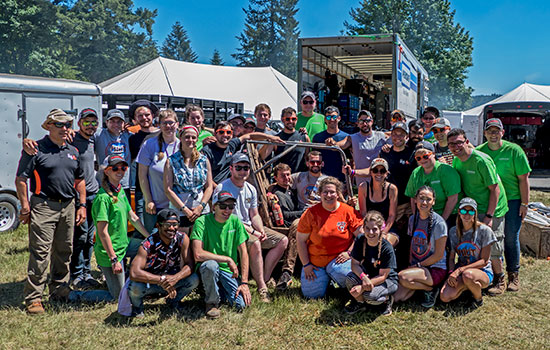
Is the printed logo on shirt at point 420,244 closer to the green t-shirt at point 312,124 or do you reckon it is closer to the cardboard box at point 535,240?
the green t-shirt at point 312,124

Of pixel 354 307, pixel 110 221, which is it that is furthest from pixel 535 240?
pixel 110 221

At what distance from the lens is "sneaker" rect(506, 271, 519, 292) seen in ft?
16.7

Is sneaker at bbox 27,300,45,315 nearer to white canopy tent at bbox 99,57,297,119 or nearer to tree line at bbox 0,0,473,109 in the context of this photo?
white canopy tent at bbox 99,57,297,119

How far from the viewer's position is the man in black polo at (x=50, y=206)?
14.6 ft

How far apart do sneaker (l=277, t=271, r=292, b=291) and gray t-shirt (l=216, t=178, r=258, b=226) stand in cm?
70

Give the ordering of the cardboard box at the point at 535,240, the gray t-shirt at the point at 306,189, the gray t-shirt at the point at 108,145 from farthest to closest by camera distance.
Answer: the cardboard box at the point at 535,240
the gray t-shirt at the point at 306,189
the gray t-shirt at the point at 108,145

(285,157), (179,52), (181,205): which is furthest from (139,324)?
(179,52)

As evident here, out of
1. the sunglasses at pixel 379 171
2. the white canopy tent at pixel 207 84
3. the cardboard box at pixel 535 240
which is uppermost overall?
the white canopy tent at pixel 207 84

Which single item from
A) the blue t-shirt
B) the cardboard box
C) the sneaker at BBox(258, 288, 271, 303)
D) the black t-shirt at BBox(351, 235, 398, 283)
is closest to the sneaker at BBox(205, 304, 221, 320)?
the sneaker at BBox(258, 288, 271, 303)

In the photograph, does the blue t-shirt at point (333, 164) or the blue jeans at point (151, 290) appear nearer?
the blue jeans at point (151, 290)

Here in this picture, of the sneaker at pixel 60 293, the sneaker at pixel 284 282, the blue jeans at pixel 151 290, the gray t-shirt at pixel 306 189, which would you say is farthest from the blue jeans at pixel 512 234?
the sneaker at pixel 60 293

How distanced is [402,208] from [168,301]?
2.73m

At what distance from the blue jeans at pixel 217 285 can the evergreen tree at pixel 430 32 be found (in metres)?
44.6

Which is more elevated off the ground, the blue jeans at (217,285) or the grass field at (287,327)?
the blue jeans at (217,285)
